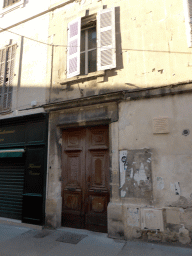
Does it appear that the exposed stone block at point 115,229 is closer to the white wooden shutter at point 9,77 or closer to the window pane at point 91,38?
the window pane at point 91,38

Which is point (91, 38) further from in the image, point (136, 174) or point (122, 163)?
point (136, 174)

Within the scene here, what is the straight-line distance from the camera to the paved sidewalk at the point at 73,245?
3527 millimetres

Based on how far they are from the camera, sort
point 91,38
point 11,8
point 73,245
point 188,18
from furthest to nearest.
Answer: point 11,8, point 91,38, point 188,18, point 73,245

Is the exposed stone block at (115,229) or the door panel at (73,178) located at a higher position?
the door panel at (73,178)

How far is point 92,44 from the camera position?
563 cm

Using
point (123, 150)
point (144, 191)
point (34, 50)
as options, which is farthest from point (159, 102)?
point (34, 50)

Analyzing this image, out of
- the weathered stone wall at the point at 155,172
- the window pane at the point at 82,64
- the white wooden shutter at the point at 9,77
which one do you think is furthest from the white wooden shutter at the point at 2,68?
the weathered stone wall at the point at 155,172

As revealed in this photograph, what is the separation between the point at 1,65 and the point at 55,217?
5.46 m

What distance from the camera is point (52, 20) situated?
6305 mm

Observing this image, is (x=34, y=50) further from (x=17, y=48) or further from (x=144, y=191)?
(x=144, y=191)

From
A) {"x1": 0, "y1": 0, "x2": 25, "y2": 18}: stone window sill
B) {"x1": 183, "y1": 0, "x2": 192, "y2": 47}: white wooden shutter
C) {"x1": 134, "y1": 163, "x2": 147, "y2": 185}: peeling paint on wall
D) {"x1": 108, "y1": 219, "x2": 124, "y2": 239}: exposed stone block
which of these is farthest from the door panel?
{"x1": 0, "y1": 0, "x2": 25, "y2": 18}: stone window sill

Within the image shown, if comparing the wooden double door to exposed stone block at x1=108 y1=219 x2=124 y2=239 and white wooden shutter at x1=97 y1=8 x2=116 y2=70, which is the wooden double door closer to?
exposed stone block at x1=108 y1=219 x2=124 y2=239

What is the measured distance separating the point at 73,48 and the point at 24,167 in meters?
3.78

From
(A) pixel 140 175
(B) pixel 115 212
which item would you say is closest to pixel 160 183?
(A) pixel 140 175
